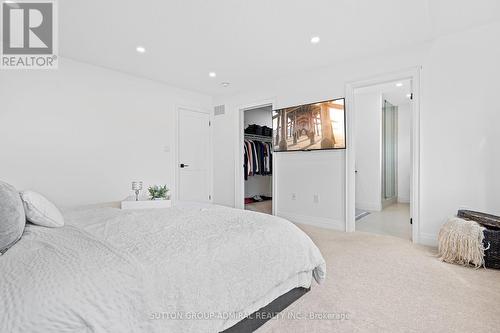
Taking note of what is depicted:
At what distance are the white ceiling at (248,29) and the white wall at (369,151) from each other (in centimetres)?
220

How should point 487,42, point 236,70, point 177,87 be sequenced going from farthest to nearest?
point 177,87 → point 236,70 → point 487,42

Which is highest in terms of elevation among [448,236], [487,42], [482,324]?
[487,42]

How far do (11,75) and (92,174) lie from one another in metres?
1.41

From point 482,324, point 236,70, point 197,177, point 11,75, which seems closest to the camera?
point 482,324

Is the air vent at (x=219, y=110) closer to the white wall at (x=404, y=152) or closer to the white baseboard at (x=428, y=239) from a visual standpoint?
the white baseboard at (x=428, y=239)

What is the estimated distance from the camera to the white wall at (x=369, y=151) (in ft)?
16.5

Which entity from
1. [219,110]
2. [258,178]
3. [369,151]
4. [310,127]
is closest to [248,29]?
[310,127]

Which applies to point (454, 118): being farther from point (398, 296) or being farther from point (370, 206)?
point (370, 206)

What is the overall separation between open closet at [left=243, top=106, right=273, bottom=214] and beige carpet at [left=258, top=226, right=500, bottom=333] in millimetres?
2555

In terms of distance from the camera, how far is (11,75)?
287 cm

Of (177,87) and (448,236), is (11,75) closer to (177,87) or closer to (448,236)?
(177,87)

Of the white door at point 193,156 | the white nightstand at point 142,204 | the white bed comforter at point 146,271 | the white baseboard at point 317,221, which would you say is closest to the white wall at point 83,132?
the white door at point 193,156

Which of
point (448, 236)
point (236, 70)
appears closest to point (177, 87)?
point (236, 70)

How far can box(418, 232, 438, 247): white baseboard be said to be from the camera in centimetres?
283
